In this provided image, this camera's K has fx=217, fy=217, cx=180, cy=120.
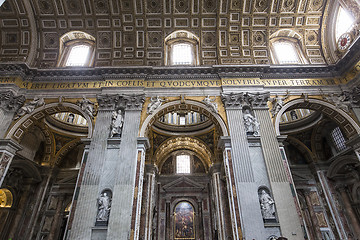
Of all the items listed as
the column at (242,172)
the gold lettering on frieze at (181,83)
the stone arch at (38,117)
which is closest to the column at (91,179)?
the stone arch at (38,117)

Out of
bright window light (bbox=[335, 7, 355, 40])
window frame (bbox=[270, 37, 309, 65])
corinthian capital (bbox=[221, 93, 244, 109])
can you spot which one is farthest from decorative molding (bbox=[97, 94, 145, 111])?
bright window light (bbox=[335, 7, 355, 40])

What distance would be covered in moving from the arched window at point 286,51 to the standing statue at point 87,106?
10866mm

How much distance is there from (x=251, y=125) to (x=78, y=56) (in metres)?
11.1

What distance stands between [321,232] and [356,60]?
10321mm

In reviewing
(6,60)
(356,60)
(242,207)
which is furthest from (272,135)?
(6,60)

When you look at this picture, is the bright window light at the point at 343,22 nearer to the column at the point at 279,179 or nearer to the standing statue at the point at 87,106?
the column at the point at 279,179

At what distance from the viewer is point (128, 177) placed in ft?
30.6

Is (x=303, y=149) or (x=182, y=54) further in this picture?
(x=303, y=149)

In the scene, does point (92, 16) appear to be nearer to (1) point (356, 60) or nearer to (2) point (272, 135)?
(2) point (272, 135)

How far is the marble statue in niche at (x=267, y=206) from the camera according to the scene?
28.0 feet

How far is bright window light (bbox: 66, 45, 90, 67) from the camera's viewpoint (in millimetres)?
13266

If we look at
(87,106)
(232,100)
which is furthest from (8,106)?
(232,100)

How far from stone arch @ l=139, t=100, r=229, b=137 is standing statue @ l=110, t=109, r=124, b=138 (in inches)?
41.9

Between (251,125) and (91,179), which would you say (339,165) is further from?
(91,179)
